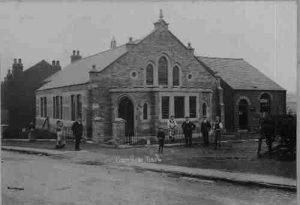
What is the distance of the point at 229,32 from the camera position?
11.0 m

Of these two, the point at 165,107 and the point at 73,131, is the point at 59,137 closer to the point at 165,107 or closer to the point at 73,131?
the point at 73,131

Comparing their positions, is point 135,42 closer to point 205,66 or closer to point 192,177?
point 205,66

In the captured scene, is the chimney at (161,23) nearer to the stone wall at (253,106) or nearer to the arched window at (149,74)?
the stone wall at (253,106)

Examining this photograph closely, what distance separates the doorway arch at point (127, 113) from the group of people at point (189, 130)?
264 centimetres

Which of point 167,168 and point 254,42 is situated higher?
point 254,42

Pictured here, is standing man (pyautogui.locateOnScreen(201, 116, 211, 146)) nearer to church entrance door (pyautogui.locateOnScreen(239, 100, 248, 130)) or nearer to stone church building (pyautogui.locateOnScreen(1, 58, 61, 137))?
church entrance door (pyautogui.locateOnScreen(239, 100, 248, 130))

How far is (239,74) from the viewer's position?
13852 millimetres

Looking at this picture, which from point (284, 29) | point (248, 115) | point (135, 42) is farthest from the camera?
point (135, 42)

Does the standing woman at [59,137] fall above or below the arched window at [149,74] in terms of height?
below

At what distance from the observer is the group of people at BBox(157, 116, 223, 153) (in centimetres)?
1305

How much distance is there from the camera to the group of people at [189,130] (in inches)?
514

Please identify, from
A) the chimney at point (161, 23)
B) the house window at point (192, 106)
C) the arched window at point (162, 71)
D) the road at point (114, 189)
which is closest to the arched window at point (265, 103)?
the house window at point (192, 106)

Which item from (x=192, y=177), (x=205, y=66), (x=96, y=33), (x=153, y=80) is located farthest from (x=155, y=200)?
(x=153, y=80)

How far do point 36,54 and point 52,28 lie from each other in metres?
1.01
